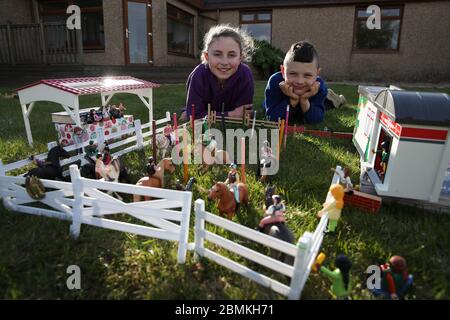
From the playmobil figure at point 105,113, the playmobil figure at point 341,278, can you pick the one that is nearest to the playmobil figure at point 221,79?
the playmobil figure at point 105,113

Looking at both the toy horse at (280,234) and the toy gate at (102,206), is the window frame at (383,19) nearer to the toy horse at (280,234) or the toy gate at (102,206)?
the toy horse at (280,234)

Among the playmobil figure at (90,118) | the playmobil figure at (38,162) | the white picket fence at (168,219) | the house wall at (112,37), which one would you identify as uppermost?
the house wall at (112,37)

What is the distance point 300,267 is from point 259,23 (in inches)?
609

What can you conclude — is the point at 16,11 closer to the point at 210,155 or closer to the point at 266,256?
the point at 210,155

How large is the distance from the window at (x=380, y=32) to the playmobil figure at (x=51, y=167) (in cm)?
1464

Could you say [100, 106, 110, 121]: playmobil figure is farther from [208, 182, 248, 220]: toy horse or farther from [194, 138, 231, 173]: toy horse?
[208, 182, 248, 220]: toy horse

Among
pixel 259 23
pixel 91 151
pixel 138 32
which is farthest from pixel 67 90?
pixel 259 23

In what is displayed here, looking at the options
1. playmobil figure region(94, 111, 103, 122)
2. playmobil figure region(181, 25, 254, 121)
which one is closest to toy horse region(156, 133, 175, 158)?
playmobil figure region(94, 111, 103, 122)

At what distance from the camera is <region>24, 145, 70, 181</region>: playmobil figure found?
9.00 ft

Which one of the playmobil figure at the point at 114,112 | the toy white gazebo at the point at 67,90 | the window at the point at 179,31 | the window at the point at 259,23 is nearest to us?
the toy white gazebo at the point at 67,90

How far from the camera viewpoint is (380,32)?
1448cm

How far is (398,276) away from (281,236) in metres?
0.67

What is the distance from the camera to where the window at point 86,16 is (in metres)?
11.3
